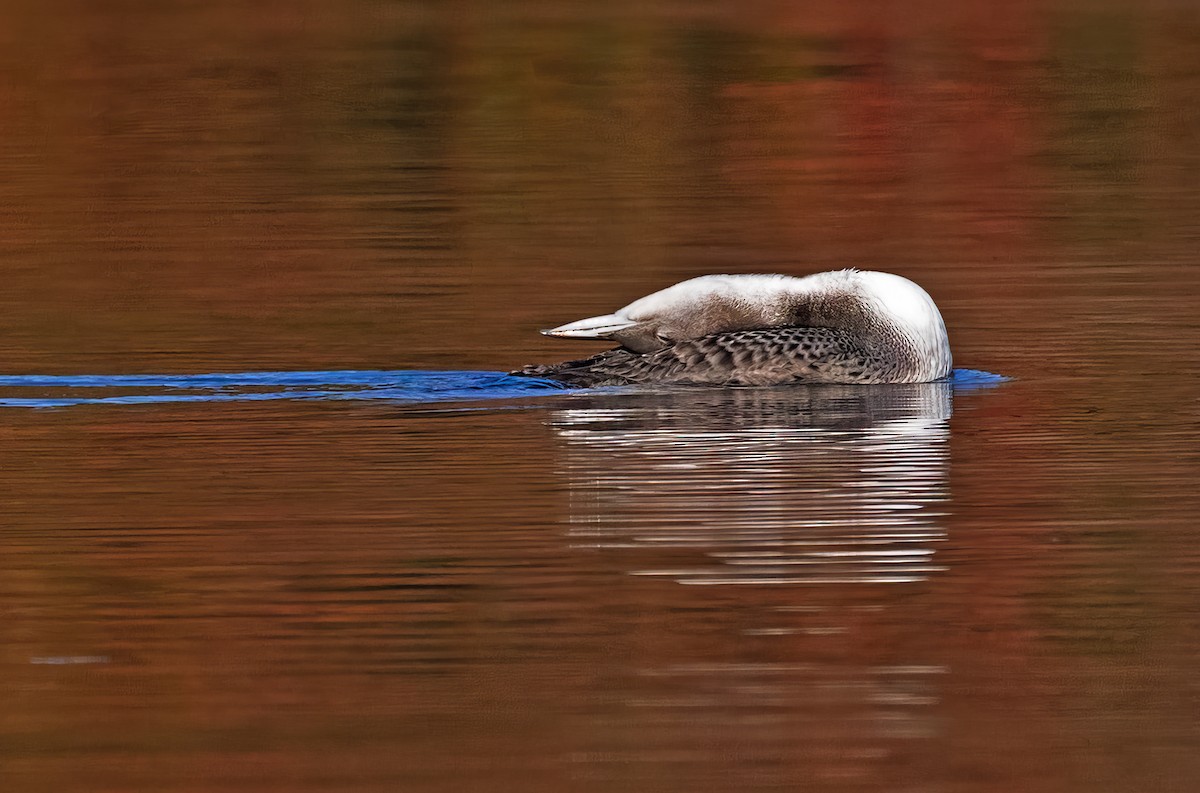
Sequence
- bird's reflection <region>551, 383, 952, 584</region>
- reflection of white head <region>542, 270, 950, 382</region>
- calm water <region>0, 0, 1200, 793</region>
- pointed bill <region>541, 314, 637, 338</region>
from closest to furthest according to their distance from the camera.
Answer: calm water <region>0, 0, 1200, 793</region>, bird's reflection <region>551, 383, 952, 584</region>, pointed bill <region>541, 314, 637, 338</region>, reflection of white head <region>542, 270, 950, 382</region>

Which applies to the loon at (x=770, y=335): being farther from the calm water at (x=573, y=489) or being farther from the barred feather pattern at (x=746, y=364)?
the calm water at (x=573, y=489)

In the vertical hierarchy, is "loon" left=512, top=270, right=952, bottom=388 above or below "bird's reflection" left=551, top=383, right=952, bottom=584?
above

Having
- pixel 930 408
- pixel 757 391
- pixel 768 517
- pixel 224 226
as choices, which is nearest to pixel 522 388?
pixel 757 391

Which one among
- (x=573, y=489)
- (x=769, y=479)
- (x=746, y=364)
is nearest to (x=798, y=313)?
(x=746, y=364)

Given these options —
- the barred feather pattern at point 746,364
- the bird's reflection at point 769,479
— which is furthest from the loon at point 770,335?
the bird's reflection at point 769,479

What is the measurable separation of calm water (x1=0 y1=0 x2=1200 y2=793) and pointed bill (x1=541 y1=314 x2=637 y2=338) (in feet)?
0.96

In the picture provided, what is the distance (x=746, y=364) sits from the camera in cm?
1048

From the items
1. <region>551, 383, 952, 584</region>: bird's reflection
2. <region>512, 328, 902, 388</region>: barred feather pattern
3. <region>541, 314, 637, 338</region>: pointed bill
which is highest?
<region>541, 314, 637, 338</region>: pointed bill

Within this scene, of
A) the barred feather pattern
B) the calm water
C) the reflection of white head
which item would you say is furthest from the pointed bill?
the calm water

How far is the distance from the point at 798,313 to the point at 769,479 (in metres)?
2.82

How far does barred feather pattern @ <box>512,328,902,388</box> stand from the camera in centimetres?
1048

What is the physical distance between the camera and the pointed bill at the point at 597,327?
10.5 metres

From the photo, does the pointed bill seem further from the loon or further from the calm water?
the calm water

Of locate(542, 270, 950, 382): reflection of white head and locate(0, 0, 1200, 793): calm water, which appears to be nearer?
locate(0, 0, 1200, 793): calm water
